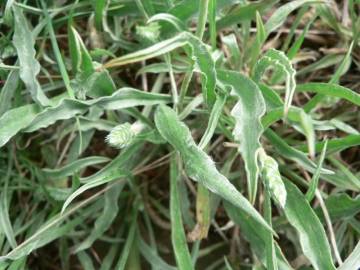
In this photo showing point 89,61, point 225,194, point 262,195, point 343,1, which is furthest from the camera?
point 343,1

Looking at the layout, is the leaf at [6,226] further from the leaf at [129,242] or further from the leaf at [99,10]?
the leaf at [99,10]

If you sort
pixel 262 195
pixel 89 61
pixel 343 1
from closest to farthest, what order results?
pixel 89 61 → pixel 262 195 → pixel 343 1

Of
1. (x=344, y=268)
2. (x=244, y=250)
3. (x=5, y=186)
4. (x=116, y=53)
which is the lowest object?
(x=244, y=250)

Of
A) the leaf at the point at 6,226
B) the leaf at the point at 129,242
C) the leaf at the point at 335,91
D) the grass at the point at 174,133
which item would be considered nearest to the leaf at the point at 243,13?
the grass at the point at 174,133

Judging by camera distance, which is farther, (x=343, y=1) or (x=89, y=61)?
(x=343, y=1)

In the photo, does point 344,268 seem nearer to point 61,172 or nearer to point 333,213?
point 333,213

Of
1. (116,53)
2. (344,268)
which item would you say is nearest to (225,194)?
(344,268)

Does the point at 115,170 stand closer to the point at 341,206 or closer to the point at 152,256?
the point at 152,256
